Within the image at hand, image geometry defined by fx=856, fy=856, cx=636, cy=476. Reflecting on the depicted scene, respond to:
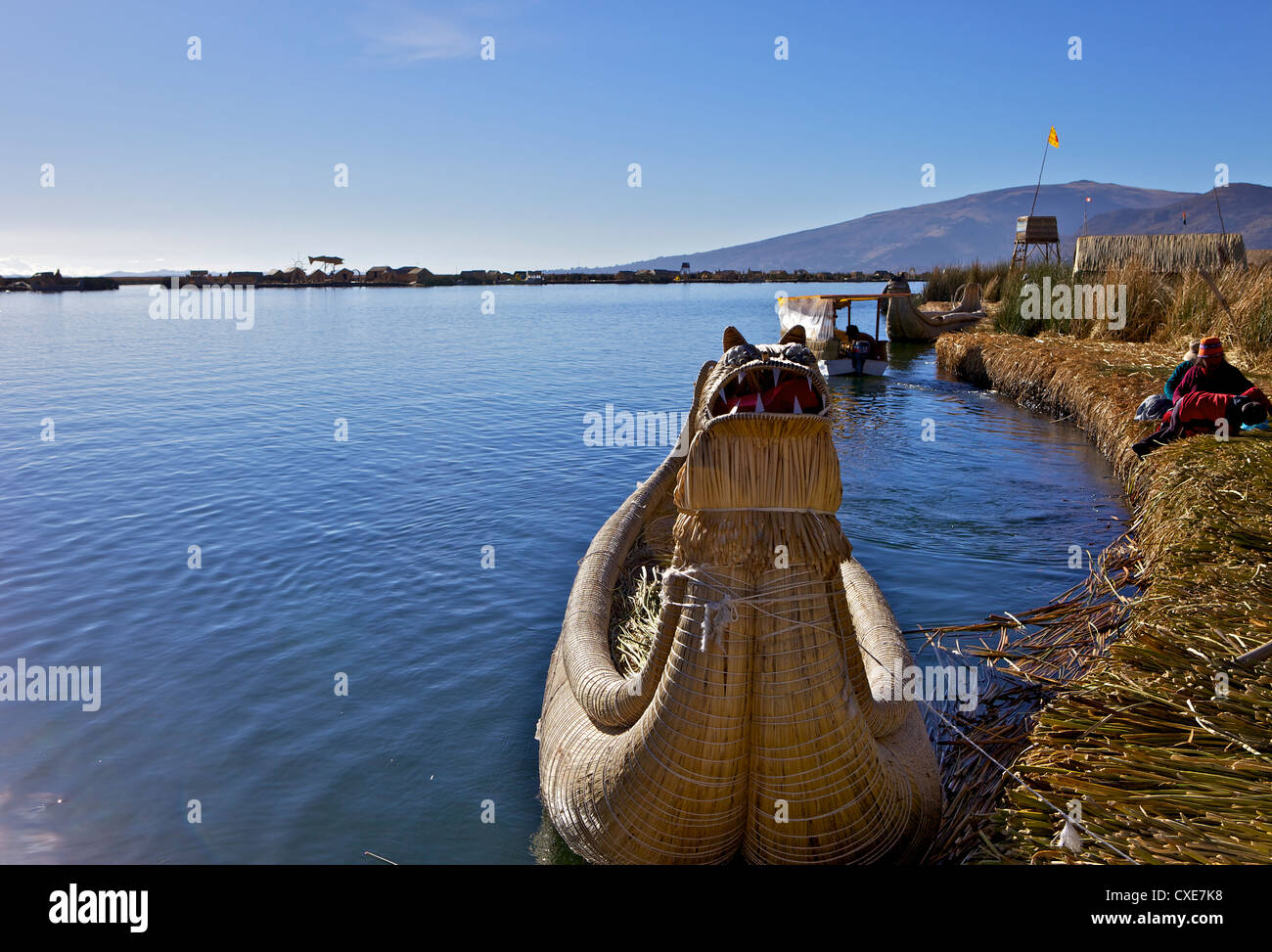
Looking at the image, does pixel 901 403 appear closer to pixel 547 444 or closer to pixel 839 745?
pixel 547 444

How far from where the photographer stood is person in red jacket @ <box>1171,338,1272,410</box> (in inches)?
354

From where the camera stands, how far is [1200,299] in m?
15.5

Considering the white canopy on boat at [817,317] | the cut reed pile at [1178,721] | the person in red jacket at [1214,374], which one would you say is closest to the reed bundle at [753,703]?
the cut reed pile at [1178,721]

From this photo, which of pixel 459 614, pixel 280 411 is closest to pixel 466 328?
pixel 280 411

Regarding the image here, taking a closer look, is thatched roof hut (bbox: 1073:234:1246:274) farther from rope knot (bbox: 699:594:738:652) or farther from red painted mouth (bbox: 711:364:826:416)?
rope knot (bbox: 699:594:738:652)

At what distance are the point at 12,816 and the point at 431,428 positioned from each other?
13959 millimetres

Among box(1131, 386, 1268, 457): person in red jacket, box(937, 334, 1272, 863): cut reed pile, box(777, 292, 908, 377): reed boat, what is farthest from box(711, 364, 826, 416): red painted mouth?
box(777, 292, 908, 377): reed boat

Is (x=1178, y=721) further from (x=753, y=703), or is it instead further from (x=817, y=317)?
(x=817, y=317)

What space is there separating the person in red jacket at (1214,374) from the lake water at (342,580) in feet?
6.00

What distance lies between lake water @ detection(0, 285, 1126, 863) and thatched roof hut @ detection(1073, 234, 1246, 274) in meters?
5.51

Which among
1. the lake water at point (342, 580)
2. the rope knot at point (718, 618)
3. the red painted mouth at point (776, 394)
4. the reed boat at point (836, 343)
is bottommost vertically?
the lake water at point (342, 580)

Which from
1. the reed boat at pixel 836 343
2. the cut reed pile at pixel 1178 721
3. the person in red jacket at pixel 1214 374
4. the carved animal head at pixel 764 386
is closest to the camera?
the carved animal head at pixel 764 386

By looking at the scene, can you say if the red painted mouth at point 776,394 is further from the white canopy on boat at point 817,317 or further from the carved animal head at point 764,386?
the white canopy on boat at point 817,317

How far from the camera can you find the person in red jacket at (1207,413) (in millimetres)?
8594
